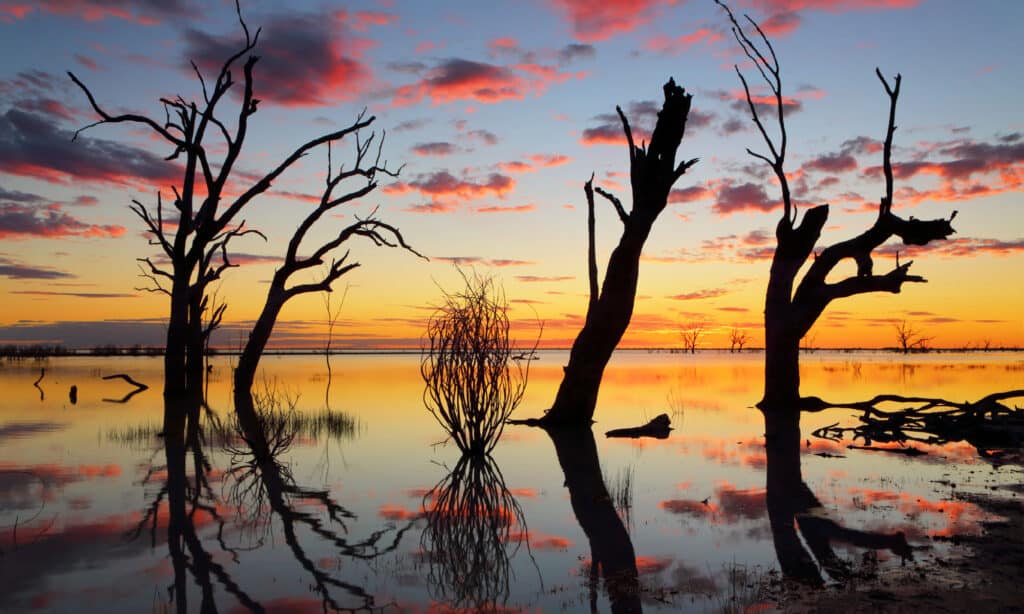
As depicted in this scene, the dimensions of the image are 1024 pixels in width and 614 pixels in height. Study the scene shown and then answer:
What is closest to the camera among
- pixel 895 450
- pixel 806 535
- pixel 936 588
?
pixel 936 588

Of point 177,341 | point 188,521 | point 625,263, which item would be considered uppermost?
point 625,263

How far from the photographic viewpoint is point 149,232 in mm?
24656

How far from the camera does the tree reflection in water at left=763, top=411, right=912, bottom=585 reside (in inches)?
238

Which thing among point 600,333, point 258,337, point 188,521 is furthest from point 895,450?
point 258,337

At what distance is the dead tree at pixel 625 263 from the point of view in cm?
1494

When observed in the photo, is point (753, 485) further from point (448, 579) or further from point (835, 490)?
point (448, 579)

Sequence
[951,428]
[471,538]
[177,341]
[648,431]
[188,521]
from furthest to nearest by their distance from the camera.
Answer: [177,341] → [648,431] → [951,428] → [188,521] → [471,538]

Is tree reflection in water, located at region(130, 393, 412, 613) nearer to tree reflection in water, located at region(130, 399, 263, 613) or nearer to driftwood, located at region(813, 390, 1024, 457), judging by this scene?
tree reflection in water, located at region(130, 399, 263, 613)

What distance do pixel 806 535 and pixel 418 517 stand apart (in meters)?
3.92

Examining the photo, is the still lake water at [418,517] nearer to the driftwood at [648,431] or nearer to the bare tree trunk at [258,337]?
the driftwood at [648,431]

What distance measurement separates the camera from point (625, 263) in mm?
15375

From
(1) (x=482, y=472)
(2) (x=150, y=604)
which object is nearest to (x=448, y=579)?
(2) (x=150, y=604)

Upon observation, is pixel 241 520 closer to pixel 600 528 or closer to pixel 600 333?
pixel 600 528

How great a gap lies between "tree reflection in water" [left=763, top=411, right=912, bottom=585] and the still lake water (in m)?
0.11
